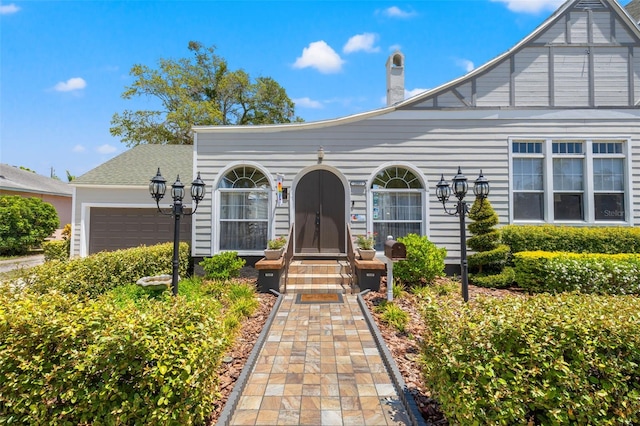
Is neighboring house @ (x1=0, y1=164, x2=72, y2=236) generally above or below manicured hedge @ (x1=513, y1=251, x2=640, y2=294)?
above

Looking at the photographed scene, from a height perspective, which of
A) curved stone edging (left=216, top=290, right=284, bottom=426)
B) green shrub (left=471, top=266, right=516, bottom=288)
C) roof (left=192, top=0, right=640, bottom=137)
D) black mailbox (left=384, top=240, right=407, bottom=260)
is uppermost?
roof (left=192, top=0, right=640, bottom=137)

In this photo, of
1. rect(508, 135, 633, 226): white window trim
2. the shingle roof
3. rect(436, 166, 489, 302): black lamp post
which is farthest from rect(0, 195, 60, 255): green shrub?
the shingle roof

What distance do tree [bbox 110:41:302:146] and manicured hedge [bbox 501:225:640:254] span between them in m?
18.0

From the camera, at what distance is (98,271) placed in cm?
527

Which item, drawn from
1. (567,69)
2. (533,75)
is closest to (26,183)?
(533,75)

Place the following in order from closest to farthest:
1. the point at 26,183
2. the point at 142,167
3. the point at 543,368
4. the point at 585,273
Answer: the point at 543,368, the point at 585,273, the point at 142,167, the point at 26,183

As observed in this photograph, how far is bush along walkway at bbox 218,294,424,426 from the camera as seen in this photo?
2.75 meters

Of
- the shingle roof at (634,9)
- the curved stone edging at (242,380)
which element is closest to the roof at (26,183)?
the curved stone edging at (242,380)

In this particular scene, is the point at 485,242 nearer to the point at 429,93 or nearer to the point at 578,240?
the point at 578,240

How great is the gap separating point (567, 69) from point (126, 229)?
13.6 metres

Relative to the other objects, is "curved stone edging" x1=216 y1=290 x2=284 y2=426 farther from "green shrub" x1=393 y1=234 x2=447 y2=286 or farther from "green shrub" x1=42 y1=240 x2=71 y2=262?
"green shrub" x1=42 y1=240 x2=71 y2=262

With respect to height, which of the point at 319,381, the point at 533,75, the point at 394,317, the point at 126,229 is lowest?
the point at 319,381

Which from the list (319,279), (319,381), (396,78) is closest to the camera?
(319,381)

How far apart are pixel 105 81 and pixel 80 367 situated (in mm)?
11341
